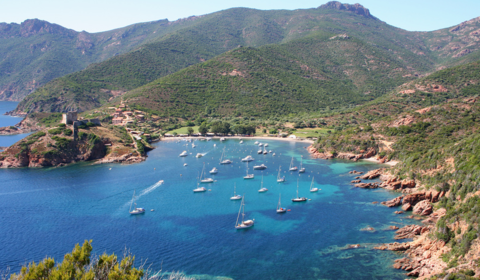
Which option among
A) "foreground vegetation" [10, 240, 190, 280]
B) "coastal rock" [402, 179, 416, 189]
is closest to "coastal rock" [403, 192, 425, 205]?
"coastal rock" [402, 179, 416, 189]

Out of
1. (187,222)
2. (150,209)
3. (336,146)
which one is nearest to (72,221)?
(150,209)

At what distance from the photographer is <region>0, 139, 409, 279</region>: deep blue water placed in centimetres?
3919

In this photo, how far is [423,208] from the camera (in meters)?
50.9

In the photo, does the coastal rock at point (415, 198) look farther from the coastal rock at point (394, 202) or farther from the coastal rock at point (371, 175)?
the coastal rock at point (371, 175)

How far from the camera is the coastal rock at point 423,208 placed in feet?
165

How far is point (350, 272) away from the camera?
37062mm

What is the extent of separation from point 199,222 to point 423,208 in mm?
31668

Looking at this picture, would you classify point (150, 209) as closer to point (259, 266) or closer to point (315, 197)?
point (259, 266)

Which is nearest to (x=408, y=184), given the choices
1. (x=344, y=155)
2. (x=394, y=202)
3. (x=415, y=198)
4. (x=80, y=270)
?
(x=415, y=198)

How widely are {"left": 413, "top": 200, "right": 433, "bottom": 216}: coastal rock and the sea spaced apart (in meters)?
2.69

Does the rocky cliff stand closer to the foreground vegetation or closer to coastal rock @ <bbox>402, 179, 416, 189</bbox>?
the foreground vegetation

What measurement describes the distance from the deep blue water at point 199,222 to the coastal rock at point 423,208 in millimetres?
3649

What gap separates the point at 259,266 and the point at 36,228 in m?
31.4

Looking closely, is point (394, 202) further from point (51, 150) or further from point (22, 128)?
point (22, 128)
